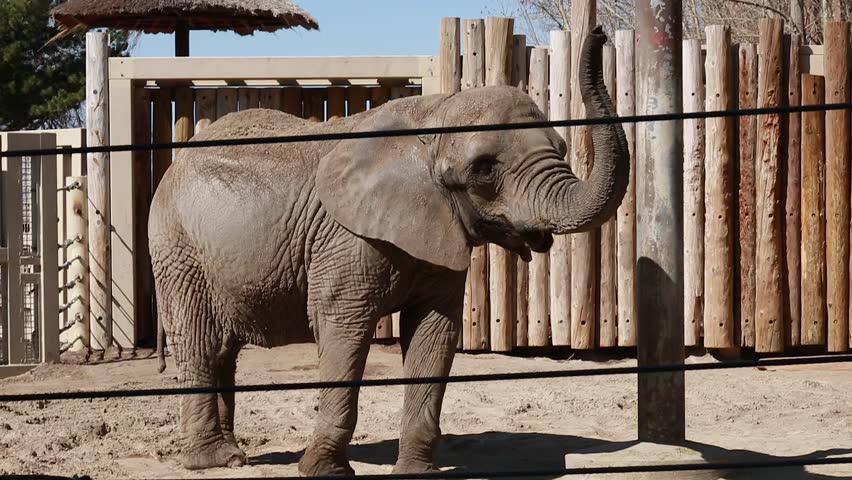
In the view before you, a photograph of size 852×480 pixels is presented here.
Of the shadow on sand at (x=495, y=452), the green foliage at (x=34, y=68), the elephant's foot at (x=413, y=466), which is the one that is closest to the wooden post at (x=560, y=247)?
the shadow on sand at (x=495, y=452)

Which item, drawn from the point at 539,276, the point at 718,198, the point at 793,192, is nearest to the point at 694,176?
the point at 718,198

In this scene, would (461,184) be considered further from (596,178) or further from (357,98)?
(357,98)

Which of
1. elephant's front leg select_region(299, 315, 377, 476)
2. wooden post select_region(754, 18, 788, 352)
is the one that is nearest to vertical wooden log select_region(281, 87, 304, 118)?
wooden post select_region(754, 18, 788, 352)

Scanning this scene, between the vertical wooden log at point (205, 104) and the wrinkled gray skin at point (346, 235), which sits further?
the vertical wooden log at point (205, 104)

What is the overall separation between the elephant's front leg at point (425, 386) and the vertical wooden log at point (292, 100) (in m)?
4.60

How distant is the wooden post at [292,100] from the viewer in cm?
1045

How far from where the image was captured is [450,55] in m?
9.88

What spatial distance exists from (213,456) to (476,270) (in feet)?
12.0

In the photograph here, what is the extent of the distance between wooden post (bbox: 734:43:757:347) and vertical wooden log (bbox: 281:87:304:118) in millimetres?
3475

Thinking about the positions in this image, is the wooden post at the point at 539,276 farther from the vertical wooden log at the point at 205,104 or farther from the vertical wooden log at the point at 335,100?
the vertical wooden log at the point at 205,104

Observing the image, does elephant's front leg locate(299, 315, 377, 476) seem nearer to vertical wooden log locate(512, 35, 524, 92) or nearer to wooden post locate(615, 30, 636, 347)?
wooden post locate(615, 30, 636, 347)

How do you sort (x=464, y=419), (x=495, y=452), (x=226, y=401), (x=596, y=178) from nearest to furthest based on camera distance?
(x=596, y=178)
(x=226, y=401)
(x=495, y=452)
(x=464, y=419)

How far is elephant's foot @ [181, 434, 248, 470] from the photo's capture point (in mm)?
6559

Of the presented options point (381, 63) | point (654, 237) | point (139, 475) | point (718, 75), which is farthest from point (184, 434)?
point (718, 75)
